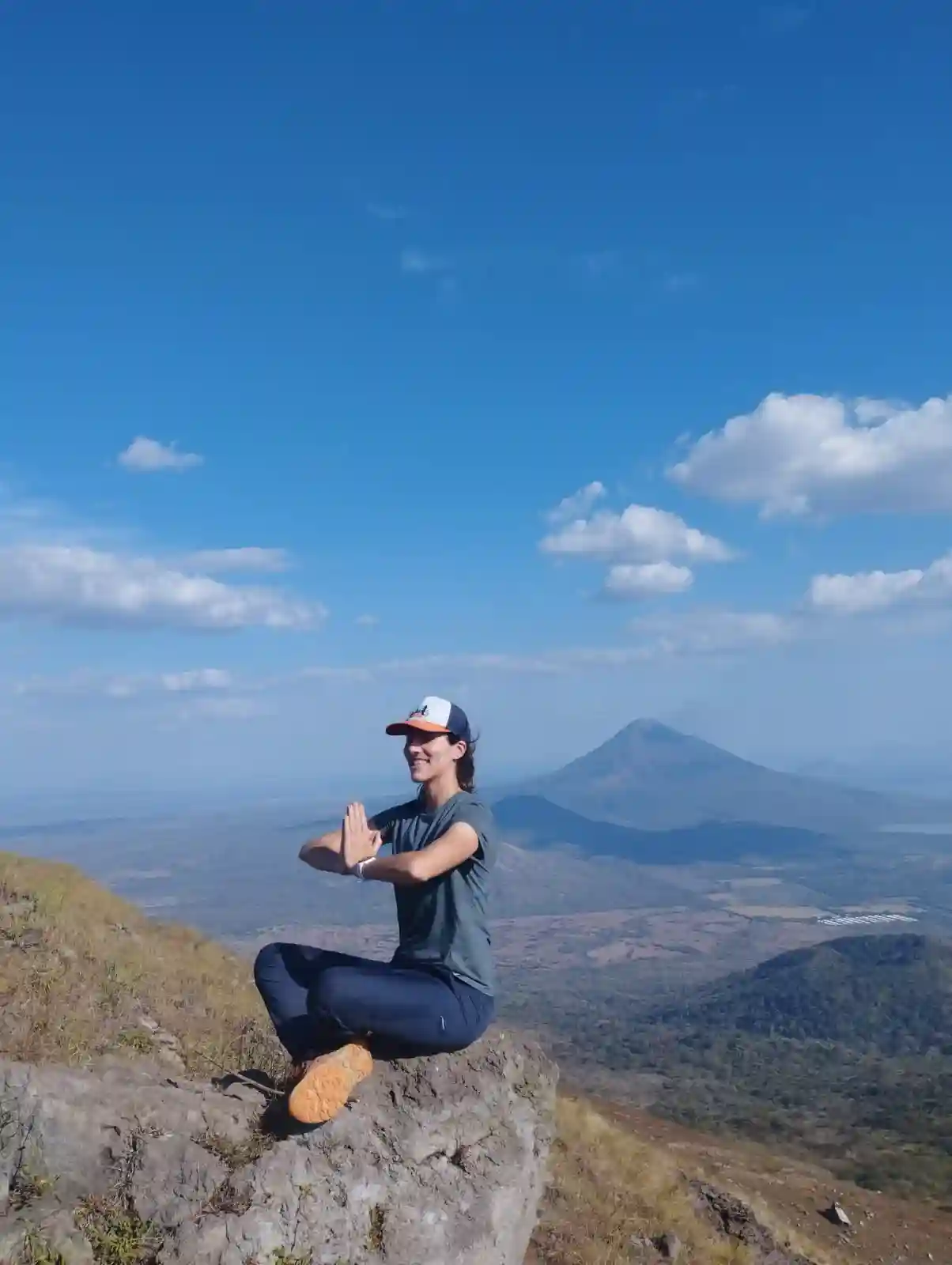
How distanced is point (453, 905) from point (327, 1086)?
1.31 m

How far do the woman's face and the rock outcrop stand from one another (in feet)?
6.71

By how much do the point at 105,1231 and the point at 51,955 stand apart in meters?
6.81

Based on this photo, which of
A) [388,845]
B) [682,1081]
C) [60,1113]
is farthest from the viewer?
[682,1081]

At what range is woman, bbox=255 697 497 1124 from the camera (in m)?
5.75

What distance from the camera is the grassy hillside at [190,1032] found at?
846 cm

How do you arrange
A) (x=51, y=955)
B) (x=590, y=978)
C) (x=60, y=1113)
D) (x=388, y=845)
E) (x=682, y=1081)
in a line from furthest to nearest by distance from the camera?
1. (x=590, y=978)
2. (x=682, y=1081)
3. (x=51, y=955)
4. (x=388, y=845)
5. (x=60, y=1113)

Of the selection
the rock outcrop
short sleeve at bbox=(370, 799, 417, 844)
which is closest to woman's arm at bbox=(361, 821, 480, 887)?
short sleeve at bbox=(370, 799, 417, 844)

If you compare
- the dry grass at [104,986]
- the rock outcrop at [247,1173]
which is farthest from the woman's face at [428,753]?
the dry grass at [104,986]

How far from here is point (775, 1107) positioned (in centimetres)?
5694

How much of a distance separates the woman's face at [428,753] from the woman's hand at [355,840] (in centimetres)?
48

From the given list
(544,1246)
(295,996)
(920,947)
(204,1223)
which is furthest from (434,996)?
(920,947)

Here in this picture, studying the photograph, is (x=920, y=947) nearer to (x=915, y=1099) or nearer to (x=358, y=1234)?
(x=915, y=1099)

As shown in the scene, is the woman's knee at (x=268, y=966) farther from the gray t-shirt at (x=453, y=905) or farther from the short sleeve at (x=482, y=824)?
the short sleeve at (x=482, y=824)

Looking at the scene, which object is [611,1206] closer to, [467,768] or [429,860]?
[467,768]
